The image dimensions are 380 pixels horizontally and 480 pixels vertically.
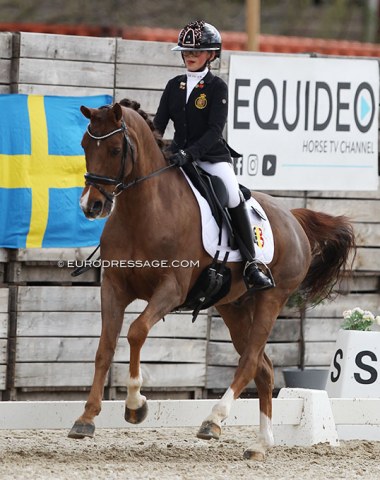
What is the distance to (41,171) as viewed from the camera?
9773 mm

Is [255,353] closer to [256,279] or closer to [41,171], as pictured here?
[256,279]

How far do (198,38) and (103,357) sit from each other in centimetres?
202

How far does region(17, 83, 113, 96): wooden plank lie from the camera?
32.3 feet

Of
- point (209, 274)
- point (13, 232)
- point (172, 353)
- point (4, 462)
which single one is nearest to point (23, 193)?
point (13, 232)

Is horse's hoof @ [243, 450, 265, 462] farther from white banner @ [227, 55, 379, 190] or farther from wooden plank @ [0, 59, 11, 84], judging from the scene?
wooden plank @ [0, 59, 11, 84]

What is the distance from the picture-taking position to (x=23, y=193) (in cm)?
970

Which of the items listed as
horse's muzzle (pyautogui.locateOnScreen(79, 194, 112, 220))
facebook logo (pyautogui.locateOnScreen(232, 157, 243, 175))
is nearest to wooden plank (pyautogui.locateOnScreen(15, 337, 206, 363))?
facebook logo (pyautogui.locateOnScreen(232, 157, 243, 175))

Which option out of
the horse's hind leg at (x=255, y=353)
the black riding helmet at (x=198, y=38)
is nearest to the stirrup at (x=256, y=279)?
the horse's hind leg at (x=255, y=353)

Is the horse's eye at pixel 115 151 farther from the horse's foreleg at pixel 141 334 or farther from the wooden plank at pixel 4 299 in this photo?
the wooden plank at pixel 4 299

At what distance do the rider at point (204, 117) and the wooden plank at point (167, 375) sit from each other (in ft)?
8.04

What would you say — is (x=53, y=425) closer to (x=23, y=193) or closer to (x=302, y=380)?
(x=23, y=193)

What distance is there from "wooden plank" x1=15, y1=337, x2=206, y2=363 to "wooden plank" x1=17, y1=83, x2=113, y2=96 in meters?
1.92

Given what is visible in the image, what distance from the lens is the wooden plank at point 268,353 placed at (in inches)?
418

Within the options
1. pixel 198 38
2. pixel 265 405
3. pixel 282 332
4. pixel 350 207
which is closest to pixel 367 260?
pixel 350 207
